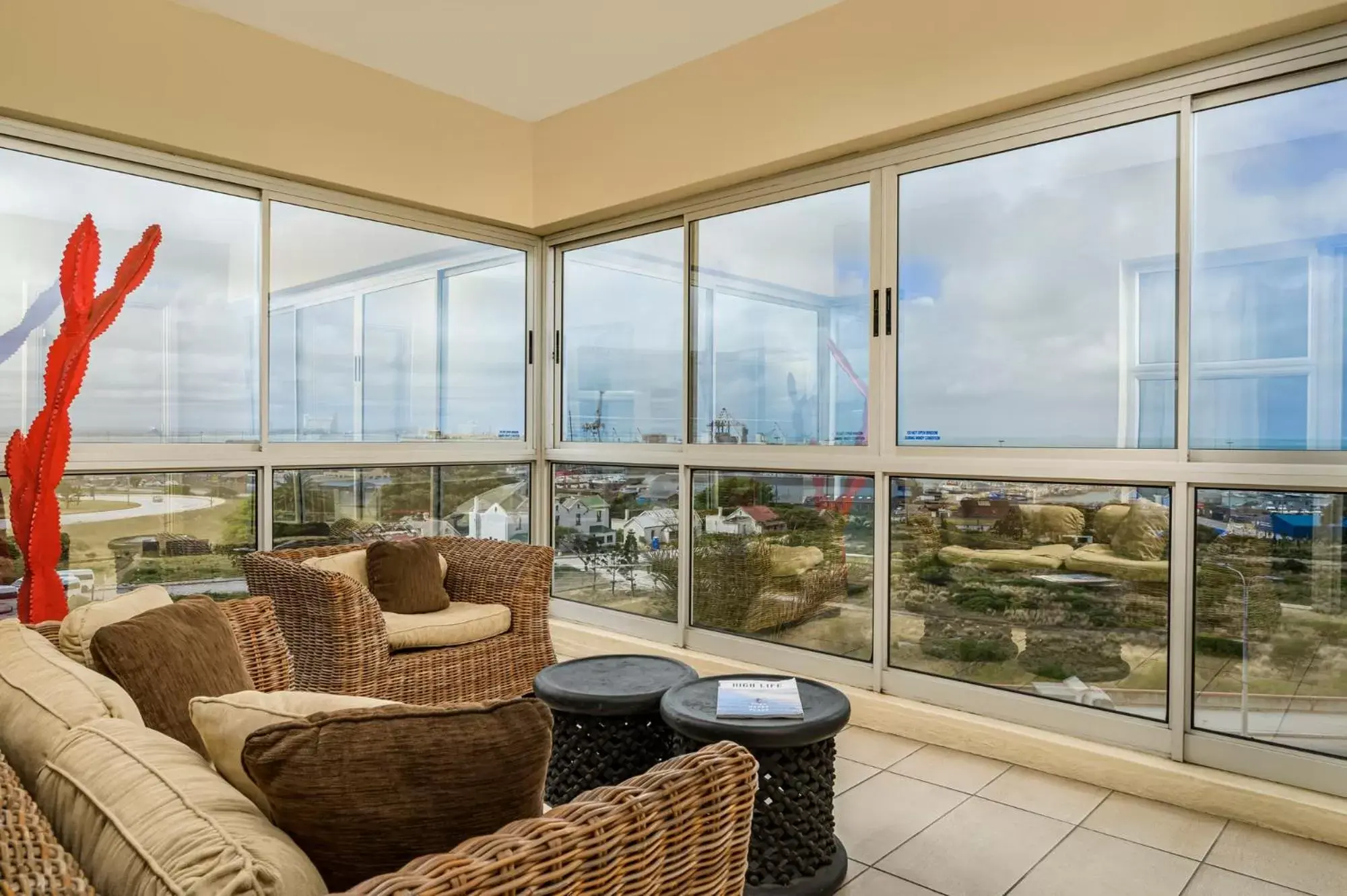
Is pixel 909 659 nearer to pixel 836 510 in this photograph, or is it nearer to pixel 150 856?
pixel 836 510

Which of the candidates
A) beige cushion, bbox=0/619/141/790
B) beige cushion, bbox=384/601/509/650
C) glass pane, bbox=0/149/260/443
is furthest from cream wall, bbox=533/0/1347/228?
beige cushion, bbox=0/619/141/790

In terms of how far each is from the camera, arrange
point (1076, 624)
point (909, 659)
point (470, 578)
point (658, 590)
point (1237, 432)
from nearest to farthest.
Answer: point (1237, 432) < point (1076, 624) < point (909, 659) < point (470, 578) < point (658, 590)

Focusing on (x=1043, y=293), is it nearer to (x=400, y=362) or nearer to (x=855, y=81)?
(x=855, y=81)

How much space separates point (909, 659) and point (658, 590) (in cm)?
155

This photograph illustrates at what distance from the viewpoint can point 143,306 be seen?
145 inches

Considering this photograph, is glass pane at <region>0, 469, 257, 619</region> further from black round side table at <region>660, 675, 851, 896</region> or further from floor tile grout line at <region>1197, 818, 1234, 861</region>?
floor tile grout line at <region>1197, 818, 1234, 861</region>

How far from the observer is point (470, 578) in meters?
3.88

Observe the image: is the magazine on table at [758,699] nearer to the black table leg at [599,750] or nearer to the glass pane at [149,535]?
the black table leg at [599,750]

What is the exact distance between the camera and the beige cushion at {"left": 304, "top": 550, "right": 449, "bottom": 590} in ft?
11.8

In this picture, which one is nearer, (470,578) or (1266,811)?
(1266,811)

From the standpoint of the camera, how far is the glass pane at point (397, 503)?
167 inches

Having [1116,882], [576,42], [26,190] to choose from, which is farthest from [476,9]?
[1116,882]

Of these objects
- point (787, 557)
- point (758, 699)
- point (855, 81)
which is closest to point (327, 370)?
point (787, 557)

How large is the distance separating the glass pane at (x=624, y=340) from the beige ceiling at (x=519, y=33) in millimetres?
940
